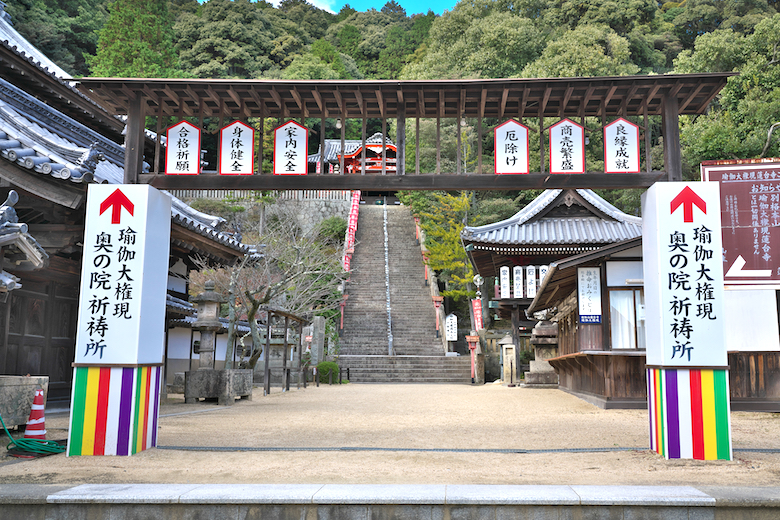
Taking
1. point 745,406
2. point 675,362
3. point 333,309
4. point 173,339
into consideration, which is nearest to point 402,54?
point 333,309

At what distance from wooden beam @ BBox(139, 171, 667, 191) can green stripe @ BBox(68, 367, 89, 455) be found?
2.49m

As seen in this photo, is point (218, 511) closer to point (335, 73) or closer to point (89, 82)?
point (89, 82)

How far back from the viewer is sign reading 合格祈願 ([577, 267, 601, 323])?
1369 cm

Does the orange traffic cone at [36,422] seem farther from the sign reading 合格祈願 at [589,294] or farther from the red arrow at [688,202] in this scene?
the sign reading 合格祈願 at [589,294]

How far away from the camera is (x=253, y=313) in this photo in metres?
14.8

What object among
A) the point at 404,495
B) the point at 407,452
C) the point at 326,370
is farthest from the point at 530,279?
the point at 404,495

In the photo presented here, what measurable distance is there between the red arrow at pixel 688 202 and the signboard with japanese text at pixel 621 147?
704mm

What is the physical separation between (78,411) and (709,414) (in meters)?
7.13

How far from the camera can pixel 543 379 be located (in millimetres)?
20875

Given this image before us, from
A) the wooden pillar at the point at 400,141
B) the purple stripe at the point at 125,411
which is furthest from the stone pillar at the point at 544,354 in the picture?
the purple stripe at the point at 125,411

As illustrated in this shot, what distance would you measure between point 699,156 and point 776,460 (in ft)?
73.0

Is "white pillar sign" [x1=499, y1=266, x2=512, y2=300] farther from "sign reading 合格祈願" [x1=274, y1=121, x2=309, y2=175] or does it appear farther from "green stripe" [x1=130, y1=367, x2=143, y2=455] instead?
"green stripe" [x1=130, y1=367, x2=143, y2=455]

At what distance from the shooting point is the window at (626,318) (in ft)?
43.3

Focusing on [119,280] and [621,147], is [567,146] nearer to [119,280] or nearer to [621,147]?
[621,147]
